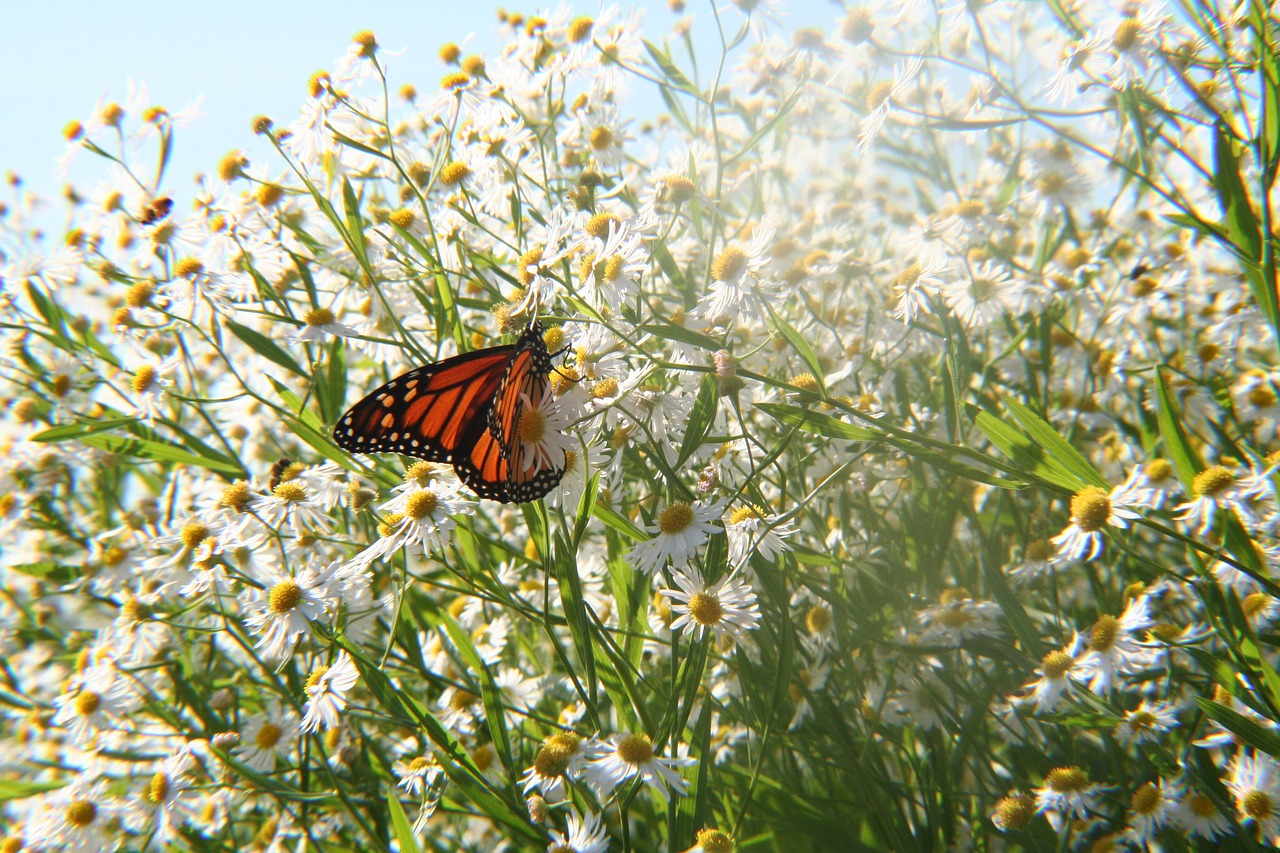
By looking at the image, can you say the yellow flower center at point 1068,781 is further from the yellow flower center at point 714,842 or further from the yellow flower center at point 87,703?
the yellow flower center at point 87,703

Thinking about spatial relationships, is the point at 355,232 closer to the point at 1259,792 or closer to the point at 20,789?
the point at 20,789

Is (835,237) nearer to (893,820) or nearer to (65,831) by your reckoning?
(893,820)

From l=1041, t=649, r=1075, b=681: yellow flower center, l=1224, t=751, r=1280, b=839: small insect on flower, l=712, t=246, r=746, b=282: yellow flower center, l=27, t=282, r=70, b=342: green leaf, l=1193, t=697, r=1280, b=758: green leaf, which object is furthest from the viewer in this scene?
l=27, t=282, r=70, b=342: green leaf

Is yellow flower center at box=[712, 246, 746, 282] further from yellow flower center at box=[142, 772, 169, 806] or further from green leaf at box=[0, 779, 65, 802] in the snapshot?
green leaf at box=[0, 779, 65, 802]

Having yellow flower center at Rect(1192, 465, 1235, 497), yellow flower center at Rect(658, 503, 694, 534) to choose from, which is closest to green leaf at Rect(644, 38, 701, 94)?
yellow flower center at Rect(658, 503, 694, 534)

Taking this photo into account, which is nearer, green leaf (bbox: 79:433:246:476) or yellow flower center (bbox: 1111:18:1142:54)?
yellow flower center (bbox: 1111:18:1142:54)

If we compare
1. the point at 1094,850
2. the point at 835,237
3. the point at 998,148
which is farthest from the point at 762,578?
the point at 998,148

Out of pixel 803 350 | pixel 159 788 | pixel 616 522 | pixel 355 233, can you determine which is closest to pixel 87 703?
pixel 159 788

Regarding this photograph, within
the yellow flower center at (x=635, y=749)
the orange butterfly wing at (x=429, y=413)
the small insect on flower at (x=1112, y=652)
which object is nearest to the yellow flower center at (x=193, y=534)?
the orange butterfly wing at (x=429, y=413)
